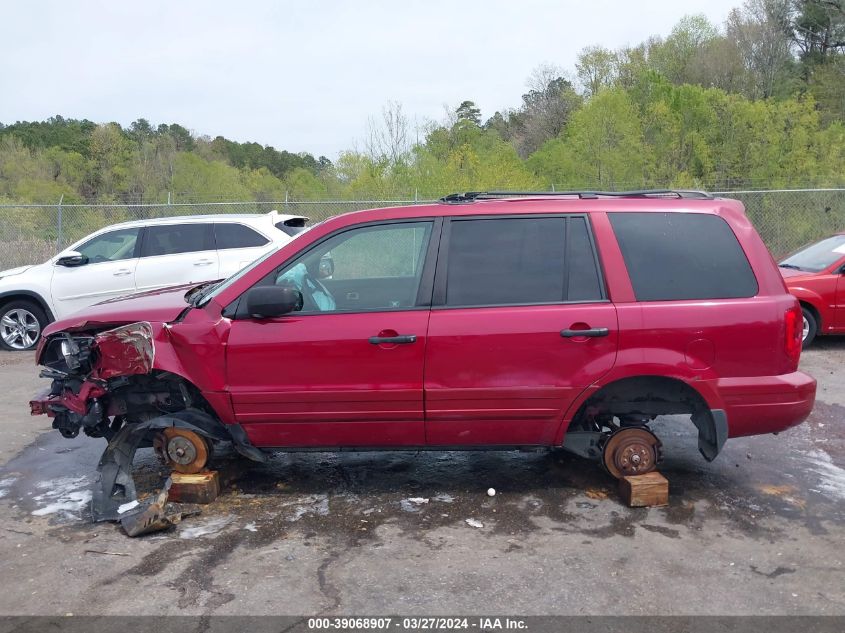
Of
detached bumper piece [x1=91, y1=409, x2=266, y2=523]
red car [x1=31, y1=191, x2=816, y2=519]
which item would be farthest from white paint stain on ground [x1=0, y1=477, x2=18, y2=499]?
detached bumper piece [x1=91, y1=409, x2=266, y2=523]

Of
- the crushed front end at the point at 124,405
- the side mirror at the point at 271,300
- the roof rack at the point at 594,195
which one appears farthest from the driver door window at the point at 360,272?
the crushed front end at the point at 124,405

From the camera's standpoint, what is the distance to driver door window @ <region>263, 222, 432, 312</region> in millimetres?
4566

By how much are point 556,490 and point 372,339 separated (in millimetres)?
1556

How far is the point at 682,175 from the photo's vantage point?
2205cm

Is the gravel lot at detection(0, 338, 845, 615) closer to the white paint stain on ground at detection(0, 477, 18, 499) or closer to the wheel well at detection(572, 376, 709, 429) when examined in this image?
the white paint stain on ground at detection(0, 477, 18, 499)

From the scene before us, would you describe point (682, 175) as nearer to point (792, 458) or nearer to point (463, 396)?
point (792, 458)

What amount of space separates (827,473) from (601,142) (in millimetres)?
17391

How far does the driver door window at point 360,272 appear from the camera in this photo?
15.0 feet

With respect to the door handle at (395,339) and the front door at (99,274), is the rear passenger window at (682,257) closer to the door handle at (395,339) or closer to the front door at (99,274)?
the door handle at (395,339)

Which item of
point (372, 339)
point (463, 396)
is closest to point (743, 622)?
point (463, 396)

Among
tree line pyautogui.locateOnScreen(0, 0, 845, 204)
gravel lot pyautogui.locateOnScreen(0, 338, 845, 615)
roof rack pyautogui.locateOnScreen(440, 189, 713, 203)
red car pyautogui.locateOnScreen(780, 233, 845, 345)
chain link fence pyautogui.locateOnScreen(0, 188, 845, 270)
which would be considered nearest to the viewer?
gravel lot pyautogui.locateOnScreen(0, 338, 845, 615)

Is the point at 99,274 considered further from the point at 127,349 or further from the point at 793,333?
the point at 793,333

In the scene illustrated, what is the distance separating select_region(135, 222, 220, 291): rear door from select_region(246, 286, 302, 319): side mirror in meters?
5.73

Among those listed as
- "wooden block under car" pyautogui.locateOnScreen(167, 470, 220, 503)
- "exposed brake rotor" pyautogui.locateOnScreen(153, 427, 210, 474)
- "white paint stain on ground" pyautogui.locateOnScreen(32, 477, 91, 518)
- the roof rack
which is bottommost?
"white paint stain on ground" pyautogui.locateOnScreen(32, 477, 91, 518)
